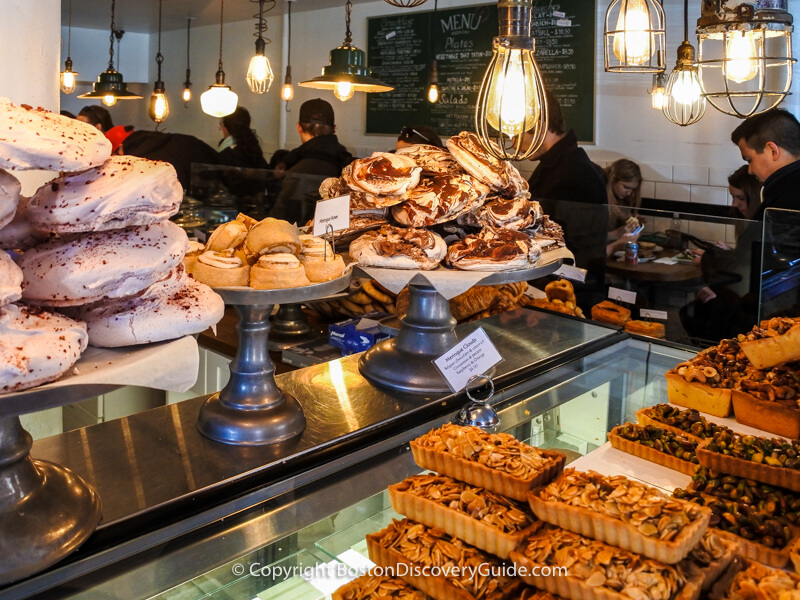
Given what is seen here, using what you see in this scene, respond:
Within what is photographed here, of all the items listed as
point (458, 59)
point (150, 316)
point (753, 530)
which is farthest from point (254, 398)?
point (458, 59)

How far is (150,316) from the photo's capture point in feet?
3.44

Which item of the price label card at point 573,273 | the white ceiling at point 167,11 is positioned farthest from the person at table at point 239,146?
the price label card at point 573,273

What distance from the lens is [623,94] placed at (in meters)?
5.50

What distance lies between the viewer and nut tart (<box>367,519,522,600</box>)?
94 centimetres

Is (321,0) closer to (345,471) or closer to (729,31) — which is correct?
(729,31)

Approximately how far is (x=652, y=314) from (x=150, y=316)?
203 cm

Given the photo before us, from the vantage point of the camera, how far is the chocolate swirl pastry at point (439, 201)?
5.87ft

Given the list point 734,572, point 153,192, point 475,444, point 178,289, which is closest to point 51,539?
point 178,289

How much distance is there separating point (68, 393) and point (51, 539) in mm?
271

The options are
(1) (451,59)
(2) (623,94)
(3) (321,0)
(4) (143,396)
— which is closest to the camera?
(4) (143,396)

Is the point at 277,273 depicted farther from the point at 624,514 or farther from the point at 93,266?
the point at 624,514

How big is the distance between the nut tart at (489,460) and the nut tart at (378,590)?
0.18 m

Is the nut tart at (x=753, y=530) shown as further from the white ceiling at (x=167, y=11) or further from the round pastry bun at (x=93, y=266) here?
the white ceiling at (x=167, y=11)

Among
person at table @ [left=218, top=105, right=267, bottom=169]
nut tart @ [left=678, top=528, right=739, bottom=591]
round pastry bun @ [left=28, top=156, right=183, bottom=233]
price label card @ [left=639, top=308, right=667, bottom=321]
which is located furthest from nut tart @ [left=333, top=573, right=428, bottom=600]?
person at table @ [left=218, top=105, right=267, bottom=169]
